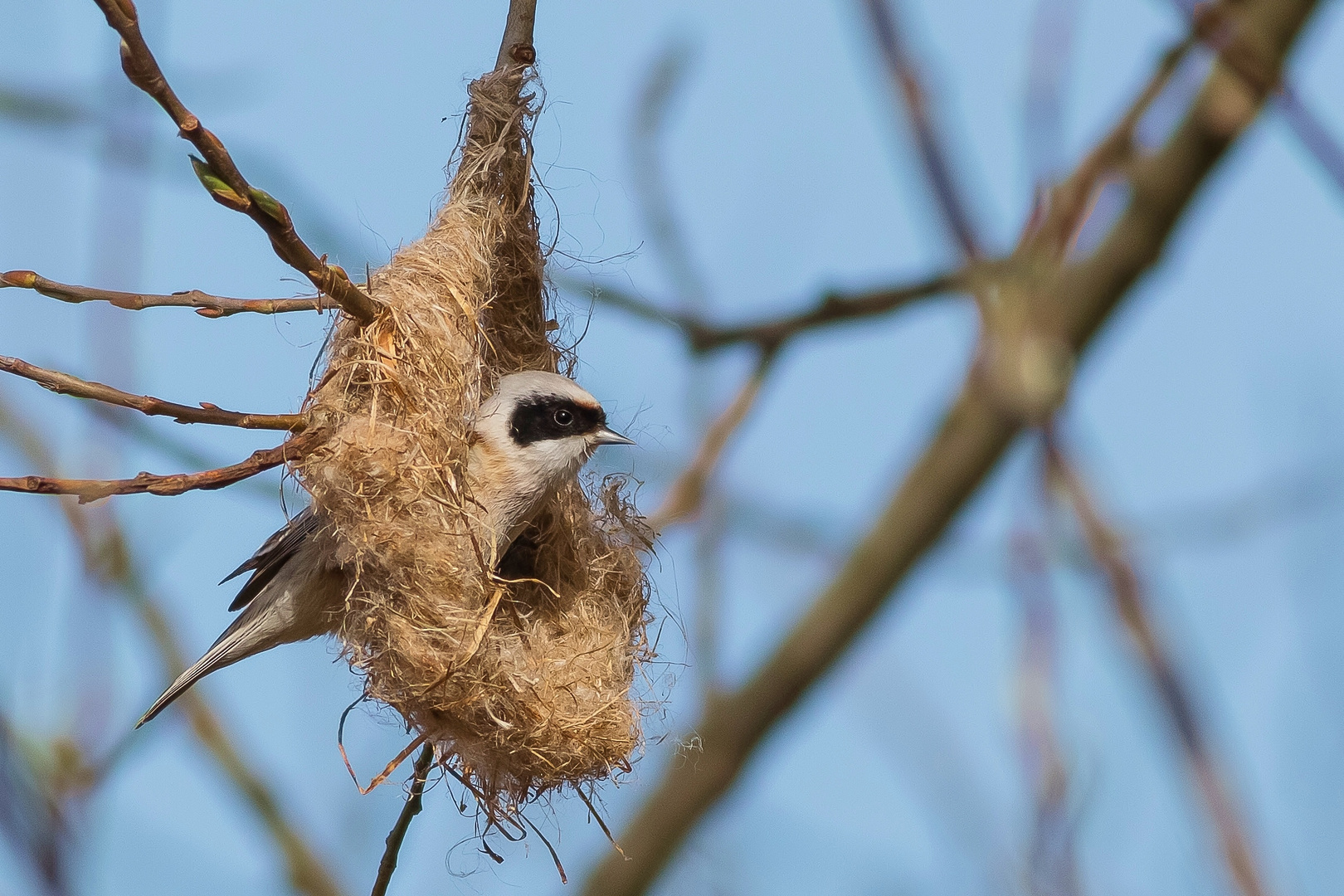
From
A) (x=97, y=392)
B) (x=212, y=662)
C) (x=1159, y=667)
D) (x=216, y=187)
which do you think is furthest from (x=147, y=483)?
(x=1159, y=667)

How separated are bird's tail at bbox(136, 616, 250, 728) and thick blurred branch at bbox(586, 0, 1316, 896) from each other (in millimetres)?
1253

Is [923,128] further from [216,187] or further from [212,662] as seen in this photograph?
[212,662]

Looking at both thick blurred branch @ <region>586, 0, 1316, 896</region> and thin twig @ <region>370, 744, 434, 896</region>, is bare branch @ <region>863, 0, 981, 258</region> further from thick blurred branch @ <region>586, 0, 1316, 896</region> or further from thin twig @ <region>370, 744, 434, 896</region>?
thin twig @ <region>370, 744, 434, 896</region>

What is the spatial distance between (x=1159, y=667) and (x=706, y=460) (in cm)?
202

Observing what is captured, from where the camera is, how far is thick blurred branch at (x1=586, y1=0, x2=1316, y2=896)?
2094 millimetres

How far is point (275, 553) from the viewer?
3.30 m

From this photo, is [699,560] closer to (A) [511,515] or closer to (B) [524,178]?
(A) [511,515]

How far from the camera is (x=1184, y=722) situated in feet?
3.85

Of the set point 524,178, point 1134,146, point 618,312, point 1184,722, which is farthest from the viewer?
point 524,178

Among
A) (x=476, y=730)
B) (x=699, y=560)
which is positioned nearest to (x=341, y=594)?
(x=476, y=730)

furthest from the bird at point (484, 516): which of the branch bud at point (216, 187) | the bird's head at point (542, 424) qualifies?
the branch bud at point (216, 187)

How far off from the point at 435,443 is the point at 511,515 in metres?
0.33

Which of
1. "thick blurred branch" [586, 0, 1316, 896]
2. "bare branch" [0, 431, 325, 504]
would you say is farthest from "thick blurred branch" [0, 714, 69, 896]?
"thick blurred branch" [586, 0, 1316, 896]

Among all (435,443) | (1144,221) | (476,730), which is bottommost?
(476,730)
